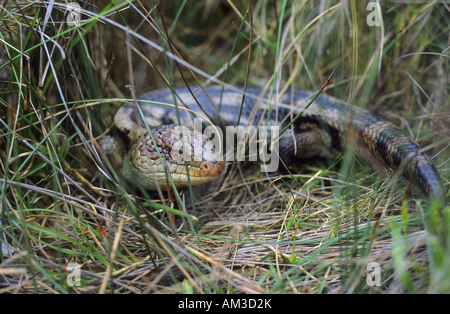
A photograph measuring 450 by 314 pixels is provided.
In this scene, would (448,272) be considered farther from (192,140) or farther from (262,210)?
(192,140)

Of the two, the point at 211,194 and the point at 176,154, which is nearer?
the point at 176,154

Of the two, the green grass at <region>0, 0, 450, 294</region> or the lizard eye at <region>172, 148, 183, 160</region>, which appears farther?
the lizard eye at <region>172, 148, 183, 160</region>

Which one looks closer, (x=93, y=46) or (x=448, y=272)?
(x=448, y=272)

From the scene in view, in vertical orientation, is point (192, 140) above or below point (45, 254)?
above

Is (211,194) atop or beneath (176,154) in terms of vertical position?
beneath

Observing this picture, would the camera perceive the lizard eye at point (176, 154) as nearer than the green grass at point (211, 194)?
No
